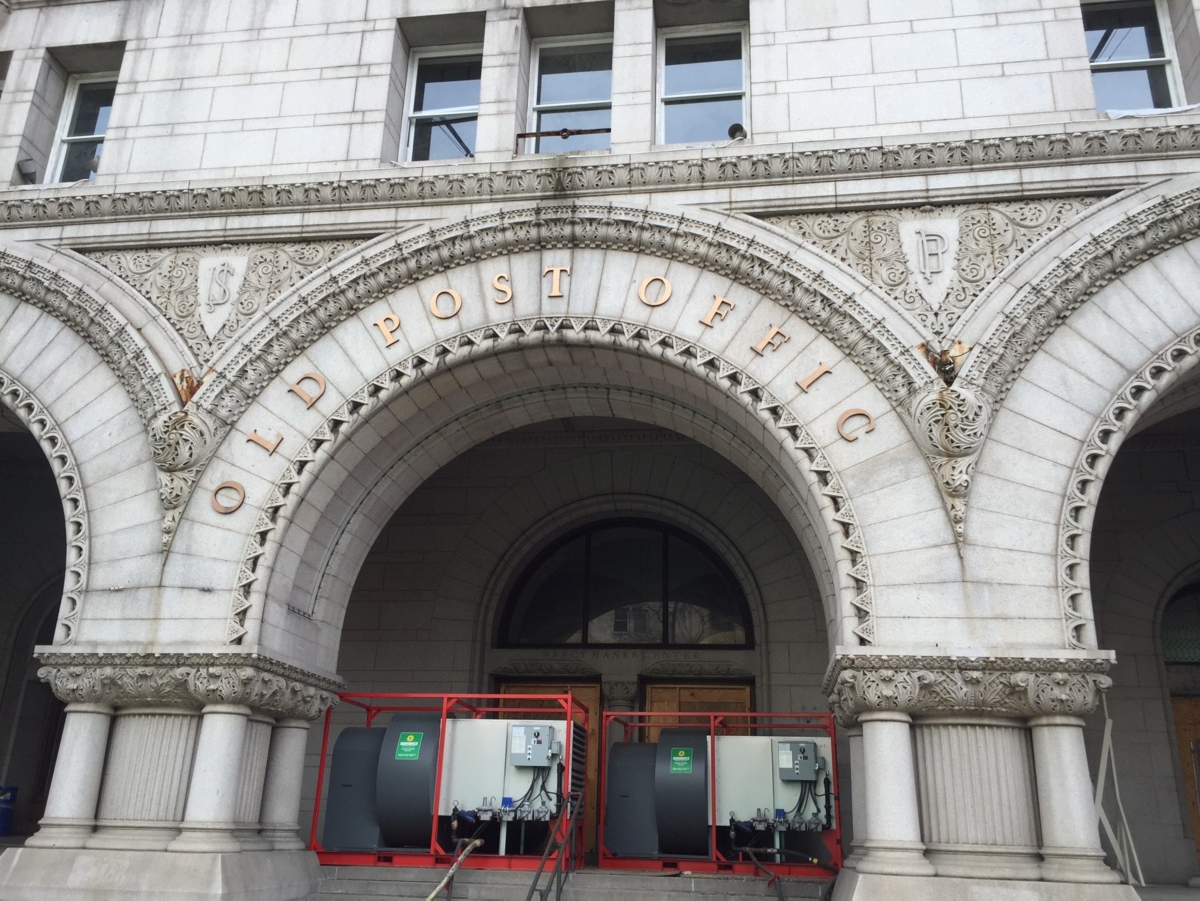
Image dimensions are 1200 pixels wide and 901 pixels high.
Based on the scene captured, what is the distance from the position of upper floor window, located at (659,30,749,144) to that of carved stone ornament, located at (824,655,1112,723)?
6232 mm

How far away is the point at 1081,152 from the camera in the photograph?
1016 centimetres

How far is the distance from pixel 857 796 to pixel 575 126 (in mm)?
8022

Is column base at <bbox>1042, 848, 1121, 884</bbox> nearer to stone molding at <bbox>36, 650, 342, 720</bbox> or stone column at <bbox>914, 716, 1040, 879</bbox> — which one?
stone column at <bbox>914, 716, 1040, 879</bbox>

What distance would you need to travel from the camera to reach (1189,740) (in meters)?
13.1

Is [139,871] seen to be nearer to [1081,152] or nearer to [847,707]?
[847,707]

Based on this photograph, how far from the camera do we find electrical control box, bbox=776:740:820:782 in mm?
10906

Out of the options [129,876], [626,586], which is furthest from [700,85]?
[129,876]

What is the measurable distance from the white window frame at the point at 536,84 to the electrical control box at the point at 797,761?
7.02m

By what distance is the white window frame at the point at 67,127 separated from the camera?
13.0 meters

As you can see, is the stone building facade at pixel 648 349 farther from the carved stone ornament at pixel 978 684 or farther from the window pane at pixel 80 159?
the window pane at pixel 80 159

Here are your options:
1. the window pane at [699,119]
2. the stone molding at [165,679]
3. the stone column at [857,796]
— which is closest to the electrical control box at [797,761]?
the stone column at [857,796]

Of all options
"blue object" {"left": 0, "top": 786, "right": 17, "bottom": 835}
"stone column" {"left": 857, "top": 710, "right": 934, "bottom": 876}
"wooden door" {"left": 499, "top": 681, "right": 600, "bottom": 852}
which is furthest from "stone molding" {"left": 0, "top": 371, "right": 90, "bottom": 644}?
"stone column" {"left": 857, "top": 710, "right": 934, "bottom": 876}

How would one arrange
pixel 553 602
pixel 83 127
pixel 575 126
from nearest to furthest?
→ pixel 575 126 → pixel 83 127 → pixel 553 602

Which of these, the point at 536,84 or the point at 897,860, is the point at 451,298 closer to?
the point at 536,84
